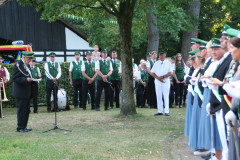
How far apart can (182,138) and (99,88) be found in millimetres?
7324

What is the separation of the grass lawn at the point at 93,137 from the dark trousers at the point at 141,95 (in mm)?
3825

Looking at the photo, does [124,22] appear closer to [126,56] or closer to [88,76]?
[126,56]

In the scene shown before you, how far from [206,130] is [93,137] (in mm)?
3449

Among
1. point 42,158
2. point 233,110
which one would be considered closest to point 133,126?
point 42,158

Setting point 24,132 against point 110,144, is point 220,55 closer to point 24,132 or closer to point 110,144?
point 110,144

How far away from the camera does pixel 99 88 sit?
17.0 meters

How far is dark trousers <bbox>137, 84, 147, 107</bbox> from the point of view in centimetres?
1840

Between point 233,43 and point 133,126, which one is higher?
point 233,43

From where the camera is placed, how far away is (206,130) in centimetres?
750

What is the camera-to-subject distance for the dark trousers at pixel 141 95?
1840 cm

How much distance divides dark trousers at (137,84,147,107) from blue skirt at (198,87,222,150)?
10584mm

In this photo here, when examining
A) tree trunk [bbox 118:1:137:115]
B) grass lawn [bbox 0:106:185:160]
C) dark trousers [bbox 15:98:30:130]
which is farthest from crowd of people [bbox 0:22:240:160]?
tree trunk [bbox 118:1:137:115]

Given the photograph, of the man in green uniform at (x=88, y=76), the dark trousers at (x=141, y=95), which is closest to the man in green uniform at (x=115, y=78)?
the man in green uniform at (x=88, y=76)

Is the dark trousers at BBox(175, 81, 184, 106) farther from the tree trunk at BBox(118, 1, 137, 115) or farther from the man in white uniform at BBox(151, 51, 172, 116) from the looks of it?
the tree trunk at BBox(118, 1, 137, 115)
